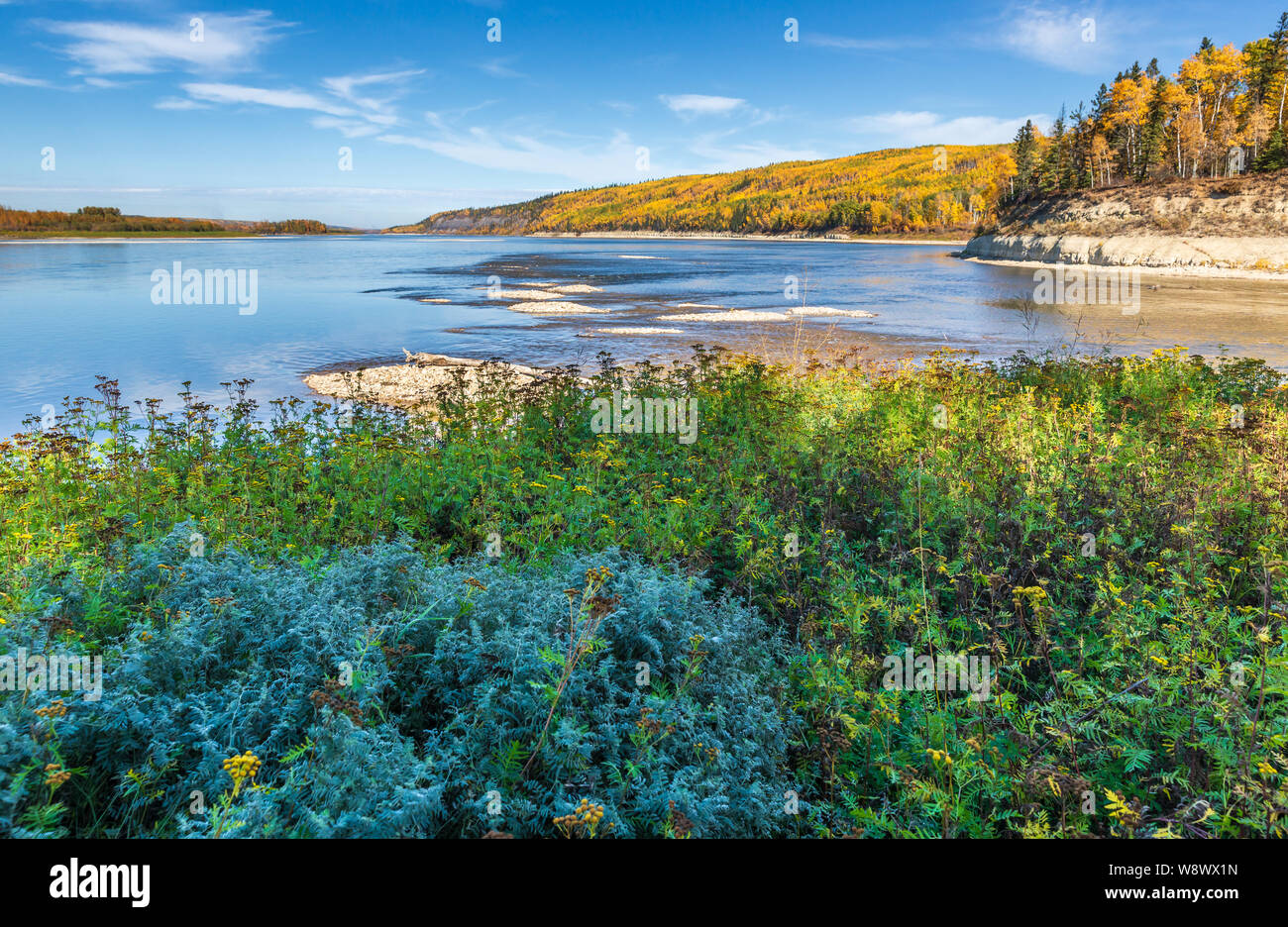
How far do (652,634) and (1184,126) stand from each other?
111 metres

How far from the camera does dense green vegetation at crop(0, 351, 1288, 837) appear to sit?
2961mm

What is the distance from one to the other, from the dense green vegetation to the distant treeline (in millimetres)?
92007

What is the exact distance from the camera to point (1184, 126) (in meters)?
83.1

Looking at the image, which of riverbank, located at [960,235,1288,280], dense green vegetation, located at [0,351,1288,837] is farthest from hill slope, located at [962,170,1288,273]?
dense green vegetation, located at [0,351,1288,837]

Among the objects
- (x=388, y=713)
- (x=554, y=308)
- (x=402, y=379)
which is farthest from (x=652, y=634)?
(x=554, y=308)

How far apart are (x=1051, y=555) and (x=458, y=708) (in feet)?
16.5

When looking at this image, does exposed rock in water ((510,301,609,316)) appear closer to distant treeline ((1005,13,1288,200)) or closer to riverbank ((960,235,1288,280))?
riverbank ((960,235,1288,280))

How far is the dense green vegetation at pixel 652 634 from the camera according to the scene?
9.71ft

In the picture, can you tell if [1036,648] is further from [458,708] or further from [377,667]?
[377,667]

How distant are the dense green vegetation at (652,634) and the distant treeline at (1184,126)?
302 ft

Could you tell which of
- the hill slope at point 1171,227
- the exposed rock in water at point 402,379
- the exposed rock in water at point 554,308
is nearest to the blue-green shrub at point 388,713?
the exposed rock in water at point 402,379
